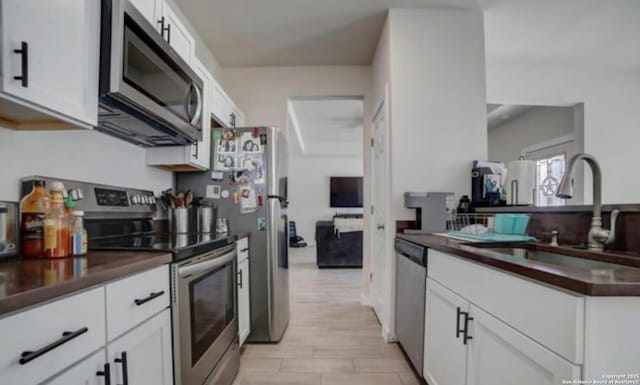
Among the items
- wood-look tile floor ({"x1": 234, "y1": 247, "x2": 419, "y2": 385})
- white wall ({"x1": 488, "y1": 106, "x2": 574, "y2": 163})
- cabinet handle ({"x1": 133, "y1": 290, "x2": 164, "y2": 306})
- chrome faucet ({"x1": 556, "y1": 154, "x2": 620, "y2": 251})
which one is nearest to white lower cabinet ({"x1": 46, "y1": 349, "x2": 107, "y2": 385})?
cabinet handle ({"x1": 133, "y1": 290, "x2": 164, "y2": 306})

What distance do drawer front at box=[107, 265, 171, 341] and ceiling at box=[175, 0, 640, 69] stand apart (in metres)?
2.11

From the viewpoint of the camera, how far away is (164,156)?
6.53ft

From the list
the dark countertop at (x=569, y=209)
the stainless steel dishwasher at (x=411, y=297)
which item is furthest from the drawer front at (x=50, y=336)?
the dark countertop at (x=569, y=209)

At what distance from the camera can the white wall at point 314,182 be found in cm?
820

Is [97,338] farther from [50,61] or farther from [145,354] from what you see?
[50,61]

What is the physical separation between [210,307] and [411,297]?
1220 millimetres

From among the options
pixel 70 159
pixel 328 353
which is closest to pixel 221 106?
pixel 70 159

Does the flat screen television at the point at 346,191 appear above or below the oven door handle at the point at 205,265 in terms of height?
above

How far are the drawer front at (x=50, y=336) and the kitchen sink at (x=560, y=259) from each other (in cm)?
136

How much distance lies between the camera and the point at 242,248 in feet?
7.27

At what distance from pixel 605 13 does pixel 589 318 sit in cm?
294

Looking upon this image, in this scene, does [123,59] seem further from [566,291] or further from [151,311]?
[566,291]

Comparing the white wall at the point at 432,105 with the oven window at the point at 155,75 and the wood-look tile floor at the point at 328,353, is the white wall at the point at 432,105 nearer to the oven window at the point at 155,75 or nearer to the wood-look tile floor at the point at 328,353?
the wood-look tile floor at the point at 328,353

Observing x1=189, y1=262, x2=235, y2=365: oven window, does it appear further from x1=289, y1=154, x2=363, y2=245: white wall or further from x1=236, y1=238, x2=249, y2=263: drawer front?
x1=289, y1=154, x2=363, y2=245: white wall
